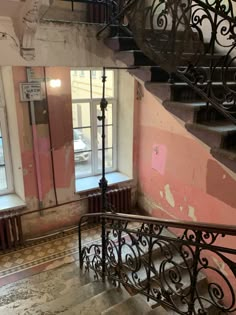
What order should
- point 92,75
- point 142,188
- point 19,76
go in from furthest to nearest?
point 142,188 → point 92,75 → point 19,76

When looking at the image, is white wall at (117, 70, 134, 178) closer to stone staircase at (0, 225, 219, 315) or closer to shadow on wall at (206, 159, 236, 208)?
shadow on wall at (206, 159, 236, 208)

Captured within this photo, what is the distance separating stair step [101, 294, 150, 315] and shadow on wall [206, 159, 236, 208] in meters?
1.82

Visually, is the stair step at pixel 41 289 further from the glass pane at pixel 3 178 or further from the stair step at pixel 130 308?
the glass pane at pixel 3 178

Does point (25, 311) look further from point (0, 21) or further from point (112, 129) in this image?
point (112, 129)

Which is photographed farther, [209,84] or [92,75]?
[92,75]

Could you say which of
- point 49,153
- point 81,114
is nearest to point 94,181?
point 49,153

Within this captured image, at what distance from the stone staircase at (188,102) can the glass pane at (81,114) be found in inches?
86.4

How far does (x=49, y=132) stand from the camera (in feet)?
14.4

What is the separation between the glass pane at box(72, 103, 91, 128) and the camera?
4.95 m

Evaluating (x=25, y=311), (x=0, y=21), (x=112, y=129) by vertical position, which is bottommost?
(x=25, y=311)

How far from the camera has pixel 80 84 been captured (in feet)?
16.0

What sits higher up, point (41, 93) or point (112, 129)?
point (41, 93)

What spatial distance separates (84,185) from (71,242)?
1032mm

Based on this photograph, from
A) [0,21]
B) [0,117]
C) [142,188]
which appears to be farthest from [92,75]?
[0,21]
